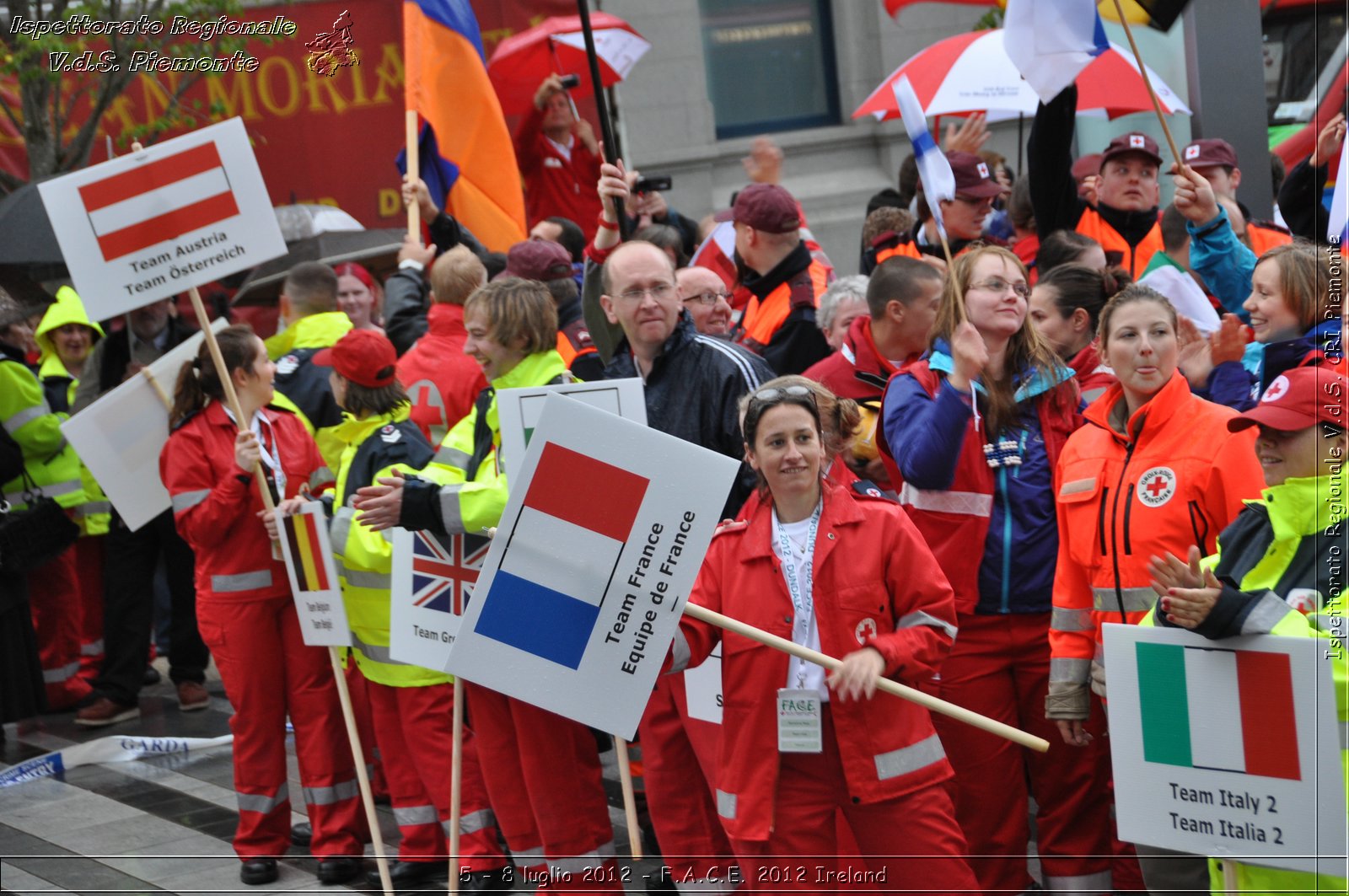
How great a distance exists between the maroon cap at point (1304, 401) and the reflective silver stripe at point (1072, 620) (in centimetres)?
107

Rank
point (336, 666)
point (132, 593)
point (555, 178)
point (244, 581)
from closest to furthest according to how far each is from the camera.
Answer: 1. point (336, 666)
2. point (244, 581)
3. point (132, 593)
4. point (555, 178)

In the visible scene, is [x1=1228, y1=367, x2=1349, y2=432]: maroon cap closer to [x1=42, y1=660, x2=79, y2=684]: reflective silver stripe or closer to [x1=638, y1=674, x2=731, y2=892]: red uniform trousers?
[x1=638, y1=674, x2=731, y2=892]: red uniform trousers

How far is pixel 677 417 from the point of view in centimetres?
526

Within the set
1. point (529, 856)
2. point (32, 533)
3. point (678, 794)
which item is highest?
point (32, 533)

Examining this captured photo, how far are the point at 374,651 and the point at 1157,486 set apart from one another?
326 cm

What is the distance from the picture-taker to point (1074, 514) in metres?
4.57

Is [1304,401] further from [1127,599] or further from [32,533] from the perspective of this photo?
[32,533]

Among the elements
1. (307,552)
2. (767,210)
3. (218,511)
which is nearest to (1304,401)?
(767,210)

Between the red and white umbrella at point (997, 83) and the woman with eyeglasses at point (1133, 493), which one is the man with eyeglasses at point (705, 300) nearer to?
the red and white umbrella at point (997, 83)

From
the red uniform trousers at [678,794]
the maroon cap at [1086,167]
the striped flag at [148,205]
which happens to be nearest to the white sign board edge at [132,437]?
the striped flag at [148,205]

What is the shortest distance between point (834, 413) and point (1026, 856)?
5.56ft

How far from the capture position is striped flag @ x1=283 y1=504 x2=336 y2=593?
19.4ft

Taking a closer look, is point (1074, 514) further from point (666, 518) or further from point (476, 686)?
point (476, 686)

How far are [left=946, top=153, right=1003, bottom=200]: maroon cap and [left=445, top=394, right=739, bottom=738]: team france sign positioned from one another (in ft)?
10.9
